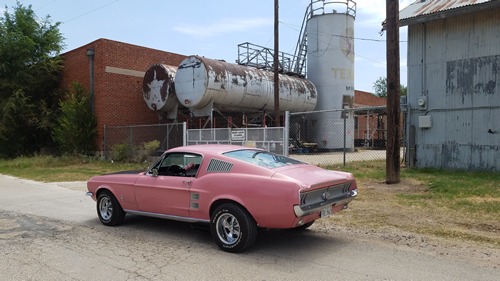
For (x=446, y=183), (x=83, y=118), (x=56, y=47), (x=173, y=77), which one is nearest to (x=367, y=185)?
(x=446, y=183)

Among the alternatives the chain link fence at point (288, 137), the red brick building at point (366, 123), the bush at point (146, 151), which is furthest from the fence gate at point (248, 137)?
the red brick building at point (366, 123)

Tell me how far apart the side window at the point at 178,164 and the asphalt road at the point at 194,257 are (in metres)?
0.98

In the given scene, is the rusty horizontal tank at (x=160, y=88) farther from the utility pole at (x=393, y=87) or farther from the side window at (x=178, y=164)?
the side window at (x=178, y=164)

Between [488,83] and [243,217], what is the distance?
1143 centimetres

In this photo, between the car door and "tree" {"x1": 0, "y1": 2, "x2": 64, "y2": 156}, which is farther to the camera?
"tree" {"x1": 0, "y1": 2, "x2": 64, "y2": 156}

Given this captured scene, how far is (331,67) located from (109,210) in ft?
79.9

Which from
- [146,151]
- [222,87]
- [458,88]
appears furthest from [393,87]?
[146,151]

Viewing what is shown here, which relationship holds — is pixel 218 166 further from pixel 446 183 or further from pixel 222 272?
pixel 446 183

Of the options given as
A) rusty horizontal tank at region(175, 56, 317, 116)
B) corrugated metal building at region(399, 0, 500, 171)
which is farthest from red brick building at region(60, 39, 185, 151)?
corrugated metal building at region(399, 0, 500, 171)

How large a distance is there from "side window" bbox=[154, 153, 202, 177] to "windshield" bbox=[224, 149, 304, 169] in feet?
2.09

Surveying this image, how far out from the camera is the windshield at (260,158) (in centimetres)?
610

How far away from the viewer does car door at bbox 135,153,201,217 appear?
6.30 metres

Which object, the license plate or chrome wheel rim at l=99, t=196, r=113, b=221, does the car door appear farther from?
the license plate

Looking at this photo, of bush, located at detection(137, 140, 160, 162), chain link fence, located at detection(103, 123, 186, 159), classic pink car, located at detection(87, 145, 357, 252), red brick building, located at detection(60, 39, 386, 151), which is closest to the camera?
classic pink car, located at detection(87, 145, 357, 252)
